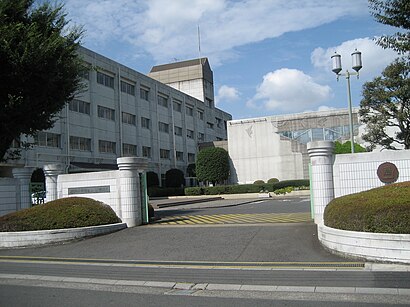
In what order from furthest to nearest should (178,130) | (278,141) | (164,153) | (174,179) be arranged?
1. (178,130)
2. (164,153)
3. (174,179)
4. (278,141)

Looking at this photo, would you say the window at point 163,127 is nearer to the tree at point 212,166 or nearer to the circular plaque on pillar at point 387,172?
the tree at point 212,166

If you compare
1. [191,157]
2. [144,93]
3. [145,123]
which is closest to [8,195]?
[145,123]

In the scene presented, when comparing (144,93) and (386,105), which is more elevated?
(144,93)

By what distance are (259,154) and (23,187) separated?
3802 centimetres

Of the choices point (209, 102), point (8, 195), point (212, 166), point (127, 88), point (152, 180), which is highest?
point (209, 102)

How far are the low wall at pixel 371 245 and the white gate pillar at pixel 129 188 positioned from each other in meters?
7.85

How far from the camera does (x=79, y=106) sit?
4241 centimetres

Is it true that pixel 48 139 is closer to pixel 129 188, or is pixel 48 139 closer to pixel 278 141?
pixel 129 188

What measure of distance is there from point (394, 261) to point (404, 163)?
4.28 metres

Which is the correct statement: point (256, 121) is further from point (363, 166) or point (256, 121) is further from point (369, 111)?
point (363, 166)

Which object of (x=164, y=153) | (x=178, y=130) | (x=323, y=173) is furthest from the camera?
(x=178, y=130)

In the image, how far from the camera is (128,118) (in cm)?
5169

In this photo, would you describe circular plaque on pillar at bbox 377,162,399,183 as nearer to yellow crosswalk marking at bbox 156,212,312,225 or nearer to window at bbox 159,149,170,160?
yellow crosswalk marking at bbox 156,212,312,225

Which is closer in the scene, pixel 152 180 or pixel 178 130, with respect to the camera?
pixel 152 180
